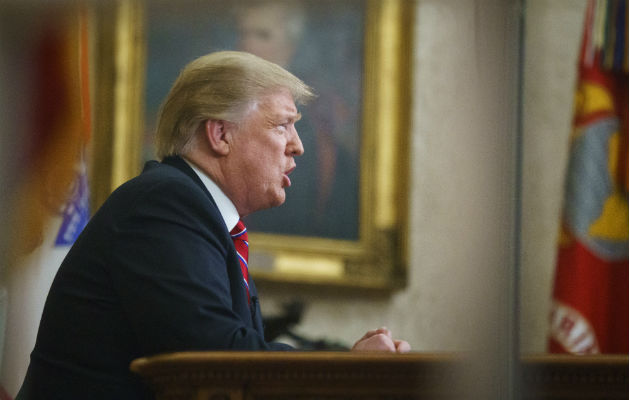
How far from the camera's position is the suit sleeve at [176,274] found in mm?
1626

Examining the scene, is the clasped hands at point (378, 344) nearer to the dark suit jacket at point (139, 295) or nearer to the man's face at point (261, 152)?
the dark suit jacket at point (139, 295)

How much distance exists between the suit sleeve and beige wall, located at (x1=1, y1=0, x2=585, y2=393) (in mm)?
391

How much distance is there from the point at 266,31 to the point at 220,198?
2882 millimetres

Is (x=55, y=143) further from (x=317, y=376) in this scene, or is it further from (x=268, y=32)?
(x=317, y=376)

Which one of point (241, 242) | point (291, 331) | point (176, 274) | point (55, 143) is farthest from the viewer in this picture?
point (291, 331)

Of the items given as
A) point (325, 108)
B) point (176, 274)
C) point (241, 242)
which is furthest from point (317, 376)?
point (325, 108)

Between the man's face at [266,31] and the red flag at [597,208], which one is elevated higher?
the man's face at [266,31]

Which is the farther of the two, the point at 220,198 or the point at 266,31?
the point at 266,31

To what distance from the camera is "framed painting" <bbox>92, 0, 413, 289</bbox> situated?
466 cm

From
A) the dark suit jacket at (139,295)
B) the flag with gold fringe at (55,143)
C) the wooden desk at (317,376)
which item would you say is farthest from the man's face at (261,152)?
the flag with gold fringe at (55,143)

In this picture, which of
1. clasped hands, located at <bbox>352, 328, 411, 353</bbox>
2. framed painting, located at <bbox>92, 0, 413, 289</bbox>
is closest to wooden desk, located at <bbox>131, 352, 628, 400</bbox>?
clasped hands, located at <bbox>352, 328, 411, 353</bbox>

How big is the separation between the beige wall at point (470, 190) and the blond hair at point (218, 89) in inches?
16.2

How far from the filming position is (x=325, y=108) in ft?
16.1

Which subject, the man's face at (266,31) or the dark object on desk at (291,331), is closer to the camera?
the dark object on desk at (291,331)
